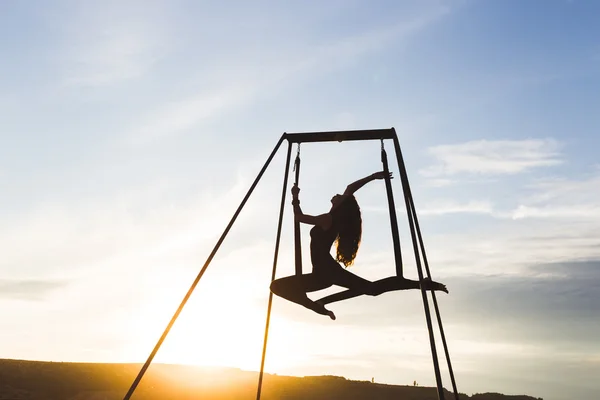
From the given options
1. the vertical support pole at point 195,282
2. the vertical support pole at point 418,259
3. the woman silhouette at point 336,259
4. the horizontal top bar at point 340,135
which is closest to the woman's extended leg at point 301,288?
the woman silhouette at point 336,259

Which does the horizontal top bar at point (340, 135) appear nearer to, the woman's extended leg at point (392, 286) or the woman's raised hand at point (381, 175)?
the woman's raised hand at point (381, 175)

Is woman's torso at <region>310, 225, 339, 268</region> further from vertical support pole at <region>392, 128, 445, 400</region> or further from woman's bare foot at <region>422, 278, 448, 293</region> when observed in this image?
woman's bare foot at <region>422, 278, 448, 293</region>

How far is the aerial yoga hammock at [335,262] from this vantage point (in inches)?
267

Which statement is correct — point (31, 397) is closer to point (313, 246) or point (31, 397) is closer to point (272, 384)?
point (272, 384)

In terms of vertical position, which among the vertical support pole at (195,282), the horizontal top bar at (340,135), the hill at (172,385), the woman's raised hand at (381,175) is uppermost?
the hill at (172,385)

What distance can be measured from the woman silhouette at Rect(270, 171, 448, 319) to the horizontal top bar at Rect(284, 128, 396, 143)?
86 centimetres

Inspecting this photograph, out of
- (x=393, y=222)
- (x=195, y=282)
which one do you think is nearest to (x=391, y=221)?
(x=393, y=222)

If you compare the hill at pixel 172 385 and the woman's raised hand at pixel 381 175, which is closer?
the woman's raised hand at pixel 381 175

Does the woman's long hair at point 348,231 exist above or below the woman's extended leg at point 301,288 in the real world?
above

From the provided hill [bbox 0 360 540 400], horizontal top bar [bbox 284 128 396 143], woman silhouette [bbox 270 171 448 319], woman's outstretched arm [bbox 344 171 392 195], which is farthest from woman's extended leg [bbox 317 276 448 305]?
hill [bbox 0 360 540 400]

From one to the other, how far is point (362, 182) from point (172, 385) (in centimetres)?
3685

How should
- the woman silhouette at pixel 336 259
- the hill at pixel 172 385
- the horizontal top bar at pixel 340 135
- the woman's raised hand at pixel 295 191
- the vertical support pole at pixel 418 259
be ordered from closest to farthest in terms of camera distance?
the vertical support pole at pixel 418 259, the woman silhouette at pixel 336 259, the woman's raised hand at pixel 295 191, the horizontal top bar at pixel 340 135, the hill at pixel 172 385

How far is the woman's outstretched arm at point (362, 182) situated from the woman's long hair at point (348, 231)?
0.25 feet

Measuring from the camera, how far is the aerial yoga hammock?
6.78 meters
